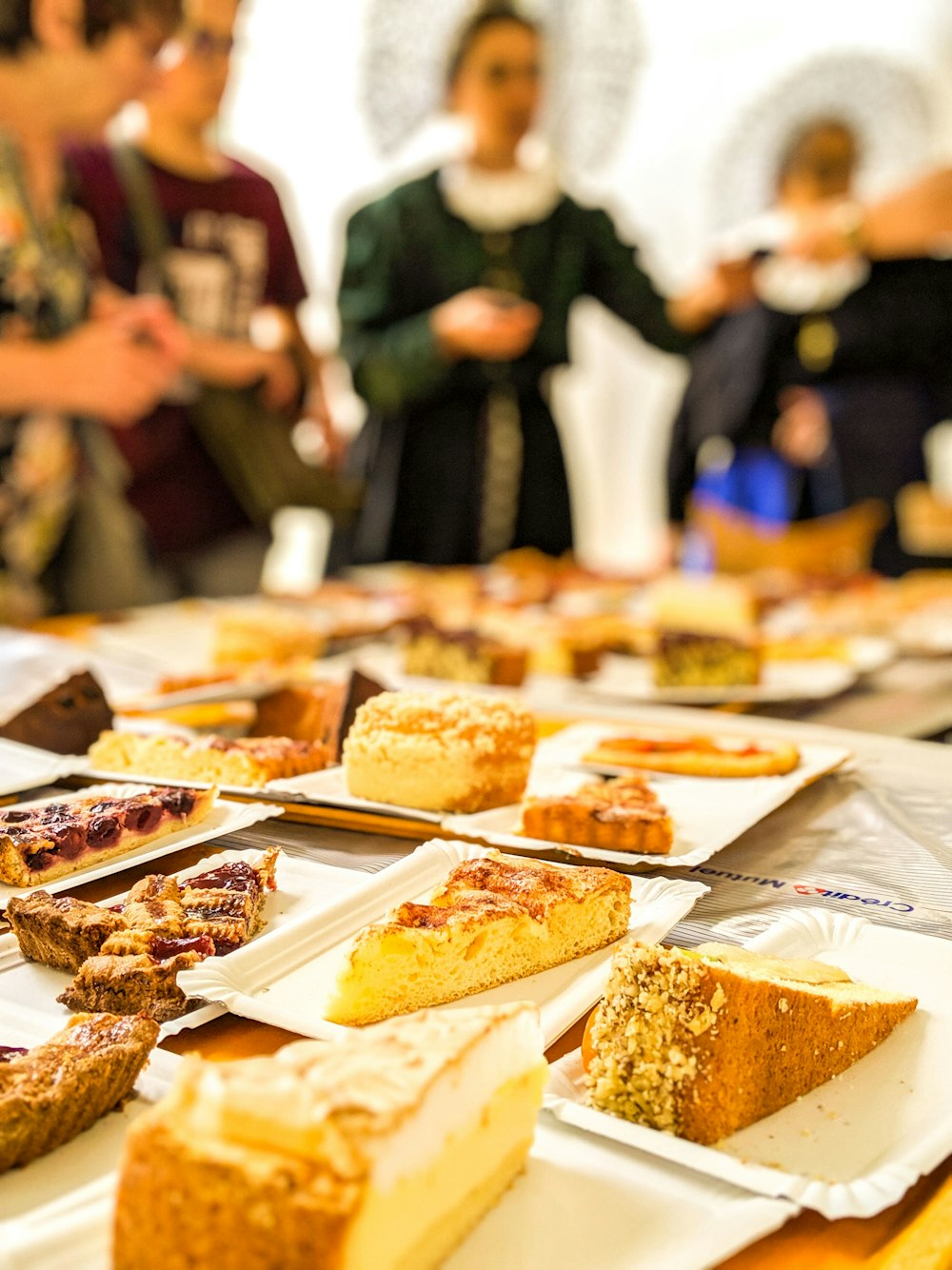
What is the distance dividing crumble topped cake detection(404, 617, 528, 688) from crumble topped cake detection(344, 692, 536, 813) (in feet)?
2.64

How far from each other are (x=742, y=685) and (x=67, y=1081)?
1756 millimetres

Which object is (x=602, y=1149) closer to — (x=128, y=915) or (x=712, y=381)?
(x=128, y=915)

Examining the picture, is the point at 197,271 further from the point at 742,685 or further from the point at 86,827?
the point at 86,827

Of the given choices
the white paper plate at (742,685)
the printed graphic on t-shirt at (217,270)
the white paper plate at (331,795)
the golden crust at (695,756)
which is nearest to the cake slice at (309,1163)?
the white paper plate at (331,795)

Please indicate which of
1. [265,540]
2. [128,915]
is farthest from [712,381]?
[128,915]

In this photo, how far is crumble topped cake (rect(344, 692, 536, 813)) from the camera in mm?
1375

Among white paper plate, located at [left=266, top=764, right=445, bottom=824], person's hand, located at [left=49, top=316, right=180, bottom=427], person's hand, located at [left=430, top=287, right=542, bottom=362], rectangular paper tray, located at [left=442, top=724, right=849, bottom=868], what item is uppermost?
person's hand, located at [left=430, top=287, right=542, bottom=362]

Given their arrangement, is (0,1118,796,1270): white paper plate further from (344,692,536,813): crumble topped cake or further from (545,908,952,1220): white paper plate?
(344,692,536,813): crumble topped cake

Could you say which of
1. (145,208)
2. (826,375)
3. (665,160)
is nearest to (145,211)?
(145,208)

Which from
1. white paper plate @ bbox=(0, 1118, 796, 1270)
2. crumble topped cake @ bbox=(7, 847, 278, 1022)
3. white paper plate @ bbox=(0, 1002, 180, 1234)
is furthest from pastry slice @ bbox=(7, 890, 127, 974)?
white paper plate @ bbox=(0, 1118, 796, 1270)

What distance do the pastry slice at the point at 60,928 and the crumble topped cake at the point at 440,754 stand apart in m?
0.48

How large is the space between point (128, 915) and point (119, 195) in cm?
327

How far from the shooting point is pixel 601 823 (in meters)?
1.24

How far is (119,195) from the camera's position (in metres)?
3.66
